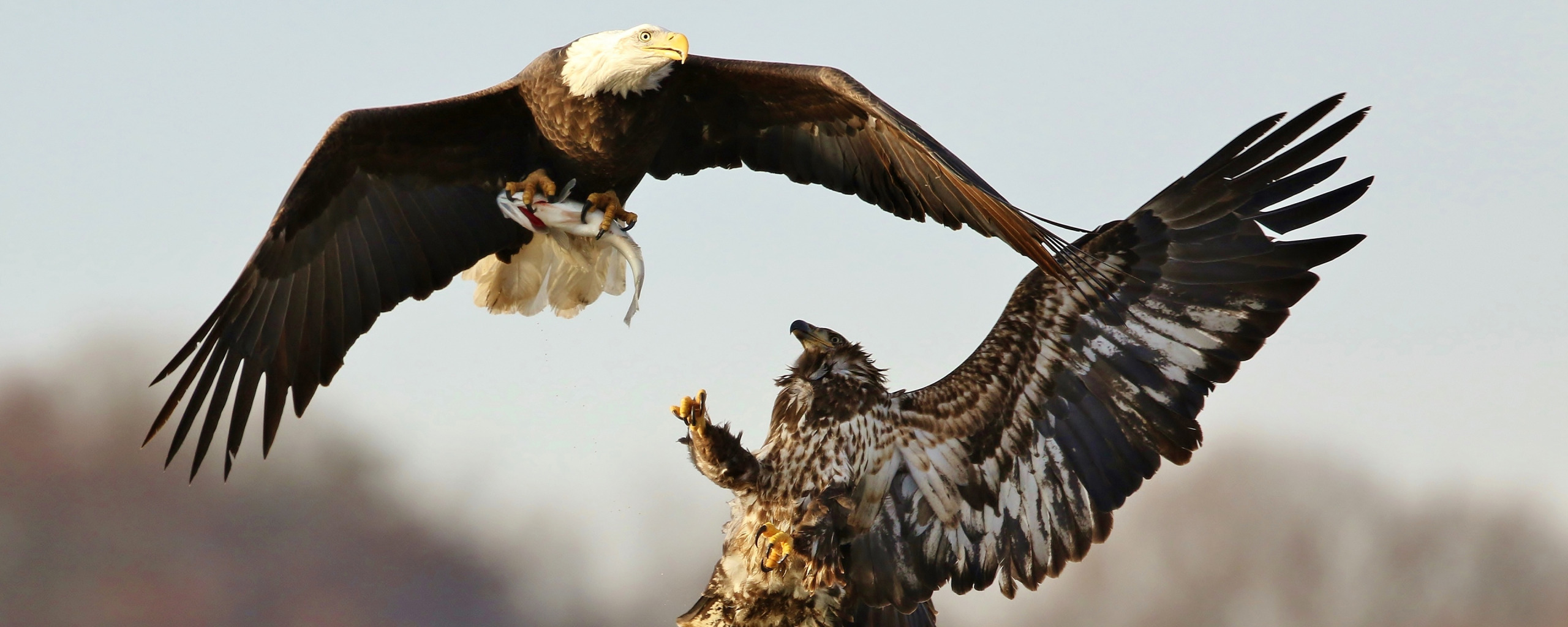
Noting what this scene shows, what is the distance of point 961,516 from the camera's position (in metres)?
5.99

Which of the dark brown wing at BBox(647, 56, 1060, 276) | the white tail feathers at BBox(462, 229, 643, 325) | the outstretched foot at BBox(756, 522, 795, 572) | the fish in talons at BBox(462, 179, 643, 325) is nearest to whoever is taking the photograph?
the dark brown wing at BBox(647, 56, 1060, 276)

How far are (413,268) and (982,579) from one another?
2.92 meters

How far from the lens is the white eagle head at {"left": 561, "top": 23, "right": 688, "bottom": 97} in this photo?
5691mm

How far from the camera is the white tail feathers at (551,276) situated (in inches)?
262

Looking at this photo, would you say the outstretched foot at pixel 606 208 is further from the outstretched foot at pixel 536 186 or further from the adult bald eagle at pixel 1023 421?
the adult bald eagle at pixel 1023 421

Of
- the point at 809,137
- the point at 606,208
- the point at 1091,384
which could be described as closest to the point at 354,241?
the point at 606,208

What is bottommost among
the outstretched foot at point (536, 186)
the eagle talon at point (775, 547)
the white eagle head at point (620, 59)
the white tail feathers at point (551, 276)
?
the eagle talon at point (775, 547)

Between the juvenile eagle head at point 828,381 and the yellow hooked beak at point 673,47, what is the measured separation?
1.24 metres

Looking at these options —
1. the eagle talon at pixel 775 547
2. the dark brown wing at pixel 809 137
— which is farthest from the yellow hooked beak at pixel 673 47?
the eagle talon at pixel 775 547

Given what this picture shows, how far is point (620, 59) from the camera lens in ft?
18.6

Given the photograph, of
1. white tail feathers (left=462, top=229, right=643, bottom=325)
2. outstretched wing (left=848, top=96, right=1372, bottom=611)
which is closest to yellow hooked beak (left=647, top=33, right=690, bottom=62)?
white tail feathers (left=462, top=229, right=643, bottom=325)

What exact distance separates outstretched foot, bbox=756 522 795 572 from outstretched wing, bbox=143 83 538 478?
2.02 metres

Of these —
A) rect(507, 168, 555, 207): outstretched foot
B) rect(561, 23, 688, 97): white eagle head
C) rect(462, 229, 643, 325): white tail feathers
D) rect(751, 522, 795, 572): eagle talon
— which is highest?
rect(561, 23, 688, 97): white eagle head

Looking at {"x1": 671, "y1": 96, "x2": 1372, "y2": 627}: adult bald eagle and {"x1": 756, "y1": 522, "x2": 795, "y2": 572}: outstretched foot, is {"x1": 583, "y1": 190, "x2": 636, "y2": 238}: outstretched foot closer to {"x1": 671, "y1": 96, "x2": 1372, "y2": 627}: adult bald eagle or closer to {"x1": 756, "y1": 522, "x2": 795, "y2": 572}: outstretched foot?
{"x1": 671, "y1": 96, "x2": 1372, "y2": 627}: adult bald eagle
